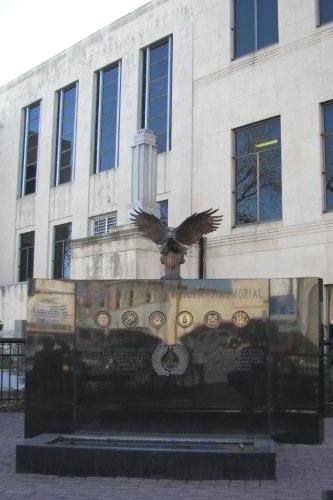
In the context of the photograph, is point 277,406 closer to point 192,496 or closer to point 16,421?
point 192,496

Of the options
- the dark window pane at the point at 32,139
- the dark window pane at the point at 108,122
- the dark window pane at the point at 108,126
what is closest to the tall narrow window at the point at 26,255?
the dark window pane at the point at 32,139

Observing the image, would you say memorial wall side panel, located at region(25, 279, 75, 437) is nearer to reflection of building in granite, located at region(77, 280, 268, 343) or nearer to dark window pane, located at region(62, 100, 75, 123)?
reflection of building in granite, located at region(77, 280, 268, 343)

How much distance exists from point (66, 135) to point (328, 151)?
571 inches

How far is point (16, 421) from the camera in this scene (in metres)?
13.1

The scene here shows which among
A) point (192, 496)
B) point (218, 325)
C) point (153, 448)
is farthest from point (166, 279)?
point (192, 496)

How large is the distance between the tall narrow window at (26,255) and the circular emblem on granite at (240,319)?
73.9ft

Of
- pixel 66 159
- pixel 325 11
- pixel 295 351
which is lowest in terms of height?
pixel 295 351

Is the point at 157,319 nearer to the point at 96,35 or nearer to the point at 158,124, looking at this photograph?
the point at 158,124

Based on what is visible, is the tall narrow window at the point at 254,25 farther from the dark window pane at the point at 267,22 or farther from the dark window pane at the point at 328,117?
the dark window pane at the point at 328,117

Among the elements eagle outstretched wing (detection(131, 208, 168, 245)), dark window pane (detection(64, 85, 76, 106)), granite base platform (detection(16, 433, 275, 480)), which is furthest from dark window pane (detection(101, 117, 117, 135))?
granite base platform (detection(16, 433, 275, 480))

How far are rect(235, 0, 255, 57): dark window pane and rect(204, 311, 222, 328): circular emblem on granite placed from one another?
14.3m

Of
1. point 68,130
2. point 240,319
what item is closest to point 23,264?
point 68,130

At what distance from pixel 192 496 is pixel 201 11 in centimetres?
2078

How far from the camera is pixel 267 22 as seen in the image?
2206 cm
